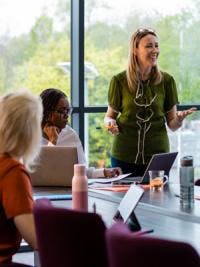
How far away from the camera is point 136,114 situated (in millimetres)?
4121

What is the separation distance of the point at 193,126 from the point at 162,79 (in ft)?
5.51

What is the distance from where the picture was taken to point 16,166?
2.14 metres

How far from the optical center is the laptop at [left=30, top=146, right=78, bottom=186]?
3.12 m

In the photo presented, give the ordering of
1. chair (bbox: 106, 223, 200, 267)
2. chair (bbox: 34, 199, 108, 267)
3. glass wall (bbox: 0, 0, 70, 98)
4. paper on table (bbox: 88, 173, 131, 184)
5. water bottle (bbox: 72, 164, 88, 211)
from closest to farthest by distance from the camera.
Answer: chair (bbox: 106, 223, 200, 267), chair (bbox: 34, 199, 108, 267), water bottle (bbox: 72, 164, 88, 211), paper on table (bbox: 88, 173, 131, 184), glass wall (bbox: 0, 0, 70, 98)

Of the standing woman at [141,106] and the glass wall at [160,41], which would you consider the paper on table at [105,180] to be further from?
the glass wall at [160,41]

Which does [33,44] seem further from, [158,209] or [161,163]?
[158,209]

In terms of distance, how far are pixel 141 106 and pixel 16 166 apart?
2065mm

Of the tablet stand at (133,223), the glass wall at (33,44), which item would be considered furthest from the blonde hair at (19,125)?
the glass wall at (33,44)

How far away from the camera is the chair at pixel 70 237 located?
1.68 meters

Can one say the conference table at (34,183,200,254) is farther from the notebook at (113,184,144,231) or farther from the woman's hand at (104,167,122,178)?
the woman's hand at (104,167,122,178)

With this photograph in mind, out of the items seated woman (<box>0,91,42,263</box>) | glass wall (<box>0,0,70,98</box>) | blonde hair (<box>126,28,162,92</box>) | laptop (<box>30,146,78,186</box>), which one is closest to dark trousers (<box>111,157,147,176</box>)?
blonde hair (<box>126,28,162,92</box>)

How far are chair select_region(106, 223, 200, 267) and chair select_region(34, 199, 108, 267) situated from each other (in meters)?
0.24

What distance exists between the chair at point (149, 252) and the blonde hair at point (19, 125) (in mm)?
794

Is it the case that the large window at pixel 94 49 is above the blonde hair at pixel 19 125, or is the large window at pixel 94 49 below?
above
